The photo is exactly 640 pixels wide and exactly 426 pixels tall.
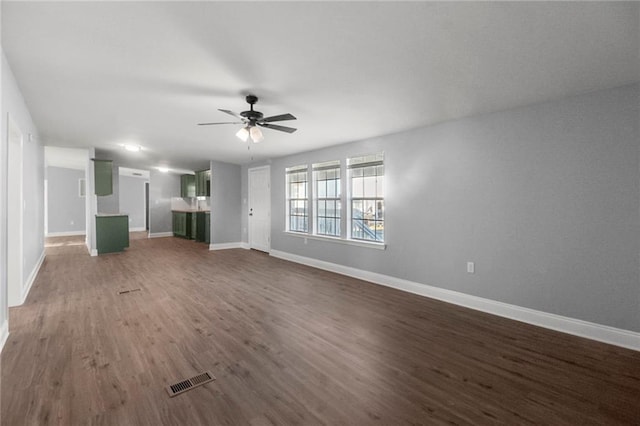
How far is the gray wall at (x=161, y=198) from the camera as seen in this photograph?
10.1 m

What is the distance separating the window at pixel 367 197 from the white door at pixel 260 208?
2711mm

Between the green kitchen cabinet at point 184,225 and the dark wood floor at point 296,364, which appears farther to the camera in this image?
the green kitchen cabinet at point 184,225

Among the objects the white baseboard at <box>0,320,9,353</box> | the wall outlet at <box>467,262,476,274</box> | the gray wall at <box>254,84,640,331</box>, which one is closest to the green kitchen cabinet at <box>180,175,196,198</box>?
the white baseboard at <box>0,320,9,353</box>

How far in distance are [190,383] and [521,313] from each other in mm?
3299

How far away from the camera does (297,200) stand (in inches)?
246

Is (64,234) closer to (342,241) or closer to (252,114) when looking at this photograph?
(342,241)

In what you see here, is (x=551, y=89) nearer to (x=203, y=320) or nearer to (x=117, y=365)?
(x=203, y=320)

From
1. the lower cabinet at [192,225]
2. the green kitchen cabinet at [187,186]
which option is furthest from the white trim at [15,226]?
the green kitchen cabinet at [187,186]

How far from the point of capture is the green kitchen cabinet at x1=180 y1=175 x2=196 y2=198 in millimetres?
10014

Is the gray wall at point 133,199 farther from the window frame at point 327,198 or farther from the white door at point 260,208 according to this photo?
the window frame at point 327,198

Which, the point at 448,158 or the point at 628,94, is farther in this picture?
the point at 448,158

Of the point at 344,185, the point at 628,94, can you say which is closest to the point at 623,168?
the point at 628,94

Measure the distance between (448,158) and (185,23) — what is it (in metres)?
3.22

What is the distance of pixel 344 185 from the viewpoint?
5.07 meters
